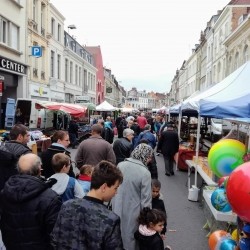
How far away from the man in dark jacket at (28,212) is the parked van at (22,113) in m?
13.9

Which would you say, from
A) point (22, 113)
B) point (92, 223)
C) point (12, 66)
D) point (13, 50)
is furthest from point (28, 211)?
point (13, 50)

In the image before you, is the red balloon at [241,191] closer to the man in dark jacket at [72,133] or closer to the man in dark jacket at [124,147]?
the man in dark jacket at [124,147]

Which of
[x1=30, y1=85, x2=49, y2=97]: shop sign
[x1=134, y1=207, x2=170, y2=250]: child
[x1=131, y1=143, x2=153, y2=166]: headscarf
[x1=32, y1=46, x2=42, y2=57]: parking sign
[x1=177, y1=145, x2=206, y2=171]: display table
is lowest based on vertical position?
[x1=177, y1=145, x2=206, y2=171]: display table

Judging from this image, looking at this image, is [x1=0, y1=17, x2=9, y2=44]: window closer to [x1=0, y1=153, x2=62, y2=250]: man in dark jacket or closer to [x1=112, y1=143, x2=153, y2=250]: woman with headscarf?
[x1=112, y1=143, x2=153, y2=250]: woman with headscarf

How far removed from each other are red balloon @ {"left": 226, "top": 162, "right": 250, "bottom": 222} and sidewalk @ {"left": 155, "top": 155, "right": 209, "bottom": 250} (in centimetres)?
277

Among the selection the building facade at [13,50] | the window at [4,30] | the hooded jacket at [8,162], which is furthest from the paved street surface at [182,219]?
the window at [4,30]

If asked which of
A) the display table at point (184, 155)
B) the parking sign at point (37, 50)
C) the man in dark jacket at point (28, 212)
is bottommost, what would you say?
the display table at point (184, 155)

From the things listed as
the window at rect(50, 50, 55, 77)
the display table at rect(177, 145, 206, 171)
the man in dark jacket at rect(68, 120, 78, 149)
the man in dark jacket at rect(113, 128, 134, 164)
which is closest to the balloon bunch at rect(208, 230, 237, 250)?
the man in dark jacket at rect(113, 128, 134, 164)

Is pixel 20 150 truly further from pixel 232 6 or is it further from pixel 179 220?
pixel 232 6

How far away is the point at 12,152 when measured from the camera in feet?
14.9

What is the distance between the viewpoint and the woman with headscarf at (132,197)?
12.7ft

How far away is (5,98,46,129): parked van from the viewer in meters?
16.2

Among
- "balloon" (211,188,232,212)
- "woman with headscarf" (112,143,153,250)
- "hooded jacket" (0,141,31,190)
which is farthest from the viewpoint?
"balloon" (211,188,232,212)

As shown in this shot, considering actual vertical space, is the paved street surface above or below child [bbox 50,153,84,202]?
below
